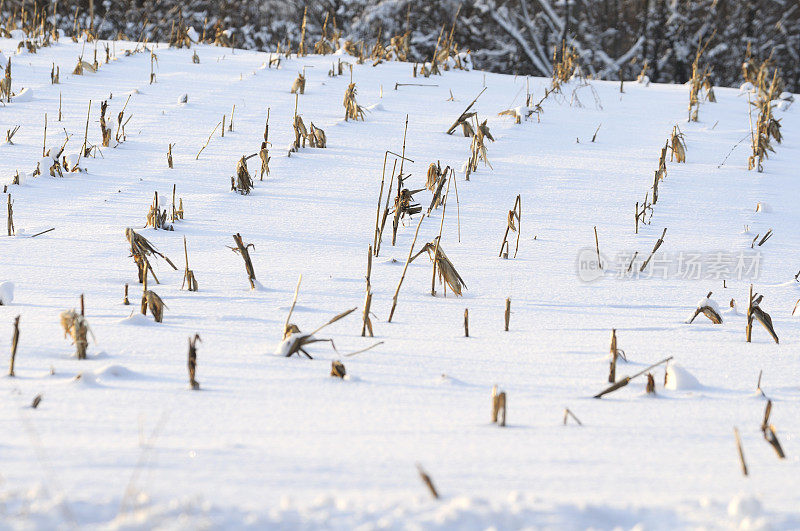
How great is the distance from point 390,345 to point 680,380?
712 millimetres

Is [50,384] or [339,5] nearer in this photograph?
[50,384]

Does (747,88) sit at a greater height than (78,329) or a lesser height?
greater

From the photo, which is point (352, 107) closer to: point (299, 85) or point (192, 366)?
point (299, 85)

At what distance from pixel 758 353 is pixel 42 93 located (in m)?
4.97

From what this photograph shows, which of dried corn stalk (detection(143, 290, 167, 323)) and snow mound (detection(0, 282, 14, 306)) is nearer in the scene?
dried corn stalk (detection(143, 290, 167, 323))

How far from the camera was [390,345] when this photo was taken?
1.89m

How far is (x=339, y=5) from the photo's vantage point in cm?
1454

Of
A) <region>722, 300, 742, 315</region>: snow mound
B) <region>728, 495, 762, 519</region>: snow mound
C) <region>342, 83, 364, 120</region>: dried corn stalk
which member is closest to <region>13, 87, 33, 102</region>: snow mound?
<region>342, 83, 364, 120</region>: dried corn stalk

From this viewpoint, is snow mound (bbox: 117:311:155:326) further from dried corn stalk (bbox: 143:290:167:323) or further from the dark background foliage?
the dark background foliage

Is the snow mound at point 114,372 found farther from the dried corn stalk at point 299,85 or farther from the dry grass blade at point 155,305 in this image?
the dried corn stalk at point 299,85

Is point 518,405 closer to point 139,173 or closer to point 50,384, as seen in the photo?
point 50,384

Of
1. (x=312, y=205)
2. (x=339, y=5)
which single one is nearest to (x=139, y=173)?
(x=312, y=205)

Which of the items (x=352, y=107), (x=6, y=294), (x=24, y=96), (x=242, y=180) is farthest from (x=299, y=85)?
(x=6, y=294)

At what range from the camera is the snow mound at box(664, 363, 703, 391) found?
1.69m
